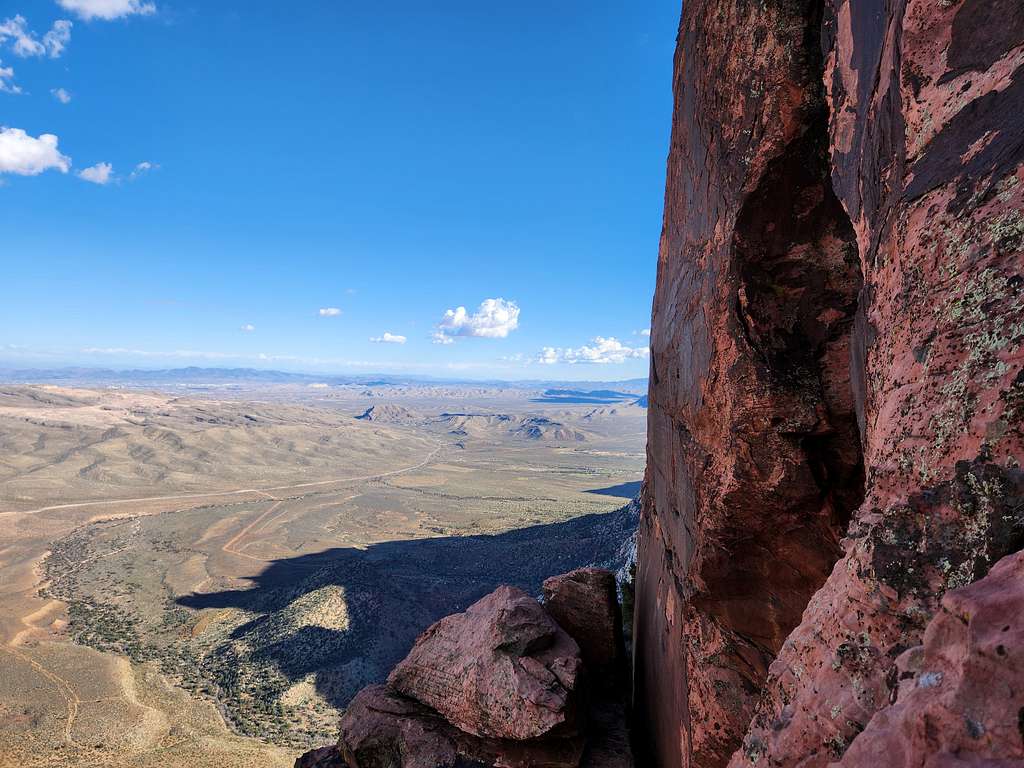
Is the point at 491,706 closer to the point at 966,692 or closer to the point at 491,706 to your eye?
the point at 491,706

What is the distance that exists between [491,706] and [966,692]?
11.6m

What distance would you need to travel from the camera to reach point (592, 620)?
643 inches

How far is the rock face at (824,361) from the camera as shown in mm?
3799

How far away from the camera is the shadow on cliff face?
4238 centimetres

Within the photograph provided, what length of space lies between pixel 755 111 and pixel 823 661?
7437 millimetres

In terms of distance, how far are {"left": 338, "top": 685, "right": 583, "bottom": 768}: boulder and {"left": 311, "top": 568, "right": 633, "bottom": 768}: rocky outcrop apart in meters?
0.02

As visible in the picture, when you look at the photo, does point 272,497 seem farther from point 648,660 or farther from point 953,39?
point 953,39

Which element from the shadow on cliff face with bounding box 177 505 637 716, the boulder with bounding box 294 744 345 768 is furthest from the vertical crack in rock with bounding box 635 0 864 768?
the shadow on cliff face with bounding box 177 505 637 716

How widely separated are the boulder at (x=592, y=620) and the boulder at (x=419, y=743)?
4.25 meters

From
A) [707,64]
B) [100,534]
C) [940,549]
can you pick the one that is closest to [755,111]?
[707,64]

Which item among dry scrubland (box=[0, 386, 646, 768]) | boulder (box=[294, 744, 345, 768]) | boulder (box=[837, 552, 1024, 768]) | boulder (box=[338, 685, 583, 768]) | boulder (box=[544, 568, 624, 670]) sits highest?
boulder (box=[837, 552, 1024, 768])

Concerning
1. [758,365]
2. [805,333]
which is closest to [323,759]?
[758,365]

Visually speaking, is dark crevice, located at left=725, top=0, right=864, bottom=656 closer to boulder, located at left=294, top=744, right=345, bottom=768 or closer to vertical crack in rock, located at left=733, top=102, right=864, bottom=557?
vertical crack in rock, located at left=733, top=102, right=864, bottom=557

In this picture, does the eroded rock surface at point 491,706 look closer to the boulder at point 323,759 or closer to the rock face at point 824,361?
the boulder at point 323,759
